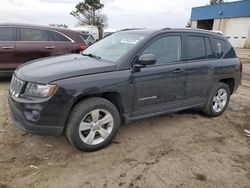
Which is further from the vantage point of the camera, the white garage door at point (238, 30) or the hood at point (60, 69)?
A: the white garage door at point (238, 30)

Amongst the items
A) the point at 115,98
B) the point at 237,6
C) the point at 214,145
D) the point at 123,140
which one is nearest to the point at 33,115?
the point at 115,98

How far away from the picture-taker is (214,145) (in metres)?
3.75

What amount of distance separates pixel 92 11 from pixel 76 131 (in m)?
48.7

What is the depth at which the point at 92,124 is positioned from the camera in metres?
3.29

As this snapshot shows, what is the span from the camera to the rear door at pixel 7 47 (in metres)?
6.43

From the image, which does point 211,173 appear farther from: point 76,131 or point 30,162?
point 30,162

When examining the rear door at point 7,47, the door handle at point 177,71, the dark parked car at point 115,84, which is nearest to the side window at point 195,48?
the dark parked car at point 115,84

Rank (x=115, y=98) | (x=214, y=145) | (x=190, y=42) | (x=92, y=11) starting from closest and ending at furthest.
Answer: (x=115, y=98), (x=214, y=145), (x=190, y=42), (x=92, y=11)

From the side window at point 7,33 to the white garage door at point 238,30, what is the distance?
29.6 meters

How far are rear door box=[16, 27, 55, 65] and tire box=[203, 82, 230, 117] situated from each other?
4.69m

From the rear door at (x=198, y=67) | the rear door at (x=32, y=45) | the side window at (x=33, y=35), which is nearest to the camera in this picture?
the rear door at (x=198, y=67)

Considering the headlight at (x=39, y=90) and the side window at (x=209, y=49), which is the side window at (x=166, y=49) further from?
the headlight at (x=39, y=90)

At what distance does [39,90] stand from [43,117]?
345mm

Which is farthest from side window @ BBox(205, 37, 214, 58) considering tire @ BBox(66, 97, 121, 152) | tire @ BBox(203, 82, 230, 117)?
tire @ BBox(66, 97, 121, 152)
